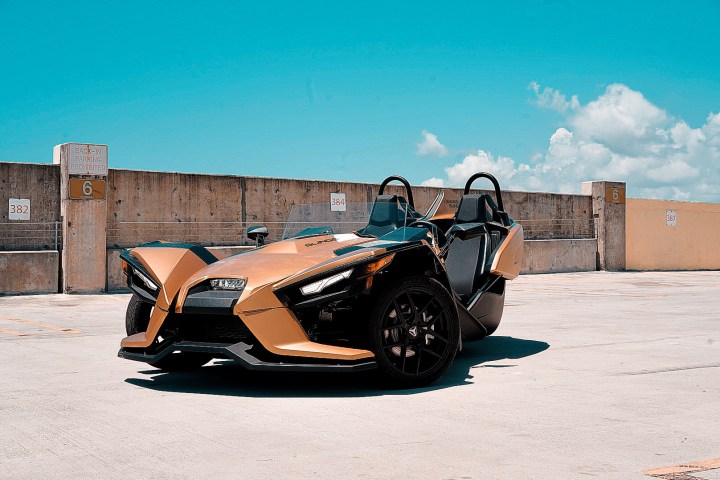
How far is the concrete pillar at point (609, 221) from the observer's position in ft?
95.5

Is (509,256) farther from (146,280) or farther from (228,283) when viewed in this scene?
(146,280)

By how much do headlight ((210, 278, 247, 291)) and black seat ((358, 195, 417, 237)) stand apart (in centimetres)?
157

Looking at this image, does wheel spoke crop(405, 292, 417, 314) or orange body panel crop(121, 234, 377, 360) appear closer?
orange body panel crop(121, 234, 377, 360)

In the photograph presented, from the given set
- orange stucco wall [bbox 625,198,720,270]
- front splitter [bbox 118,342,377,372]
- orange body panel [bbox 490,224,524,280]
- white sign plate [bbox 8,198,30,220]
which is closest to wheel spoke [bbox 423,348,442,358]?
front splitter [bbox 118,342,377,372]

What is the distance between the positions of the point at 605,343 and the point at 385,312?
3689mm

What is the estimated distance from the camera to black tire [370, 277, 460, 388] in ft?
19.1

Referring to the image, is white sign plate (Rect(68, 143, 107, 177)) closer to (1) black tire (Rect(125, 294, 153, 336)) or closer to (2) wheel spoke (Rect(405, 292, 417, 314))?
(1) black tire (Rect(125, 294, 153, 336))

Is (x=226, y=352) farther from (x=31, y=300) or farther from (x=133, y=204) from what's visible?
(x=133, y=204)

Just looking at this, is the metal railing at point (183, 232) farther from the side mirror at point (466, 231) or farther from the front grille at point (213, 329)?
the front grille at point (213, 329)

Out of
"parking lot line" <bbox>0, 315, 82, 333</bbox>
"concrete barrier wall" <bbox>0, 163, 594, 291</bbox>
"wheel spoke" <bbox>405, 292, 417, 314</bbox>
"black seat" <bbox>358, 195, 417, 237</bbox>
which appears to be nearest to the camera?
"wheel spoke" <bbox>405, 292, 417, 314</bbox>

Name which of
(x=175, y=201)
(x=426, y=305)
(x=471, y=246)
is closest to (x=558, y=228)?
(x=175, y=201)

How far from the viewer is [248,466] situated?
12.6ft

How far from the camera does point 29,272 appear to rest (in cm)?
1753

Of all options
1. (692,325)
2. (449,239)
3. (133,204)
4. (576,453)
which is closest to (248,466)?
(576,453)
